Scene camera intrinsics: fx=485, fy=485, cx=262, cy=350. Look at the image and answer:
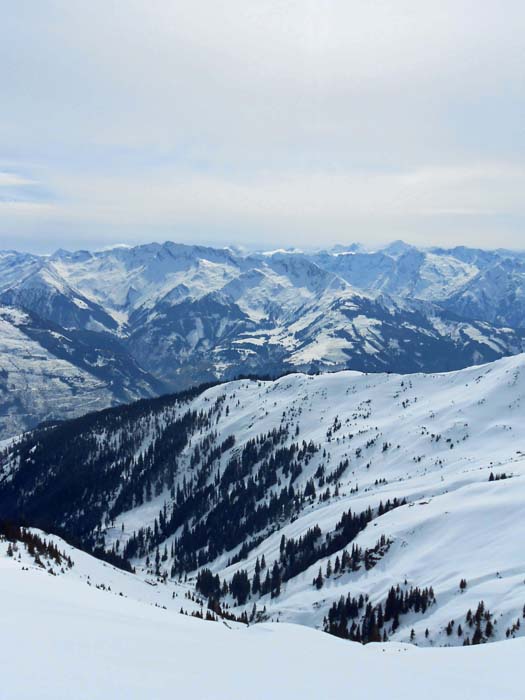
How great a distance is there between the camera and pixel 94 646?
2242 cm

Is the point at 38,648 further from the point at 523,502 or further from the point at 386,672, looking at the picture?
the point at 523,502

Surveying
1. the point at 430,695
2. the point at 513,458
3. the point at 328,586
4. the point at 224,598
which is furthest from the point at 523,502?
the point at 430,695

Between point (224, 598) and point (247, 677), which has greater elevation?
point (247, 677)

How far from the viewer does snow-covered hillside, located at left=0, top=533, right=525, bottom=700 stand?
17.9 meters

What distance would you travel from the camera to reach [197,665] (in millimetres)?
23125

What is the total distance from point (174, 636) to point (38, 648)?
454 inches

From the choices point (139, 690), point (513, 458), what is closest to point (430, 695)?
point (139, 690)

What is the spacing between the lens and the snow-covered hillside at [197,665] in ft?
58.8

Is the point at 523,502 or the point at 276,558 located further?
the point at 276,558

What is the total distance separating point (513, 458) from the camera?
19000 cm

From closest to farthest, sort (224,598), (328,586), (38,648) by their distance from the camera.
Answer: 1. (38,648)
2. (328,586)
3. (224,598)

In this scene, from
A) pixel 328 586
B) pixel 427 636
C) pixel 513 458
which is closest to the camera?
pixel 427 636

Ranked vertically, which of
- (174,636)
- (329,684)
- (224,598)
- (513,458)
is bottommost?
(224,598)

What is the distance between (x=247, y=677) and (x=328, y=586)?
121766 mm
